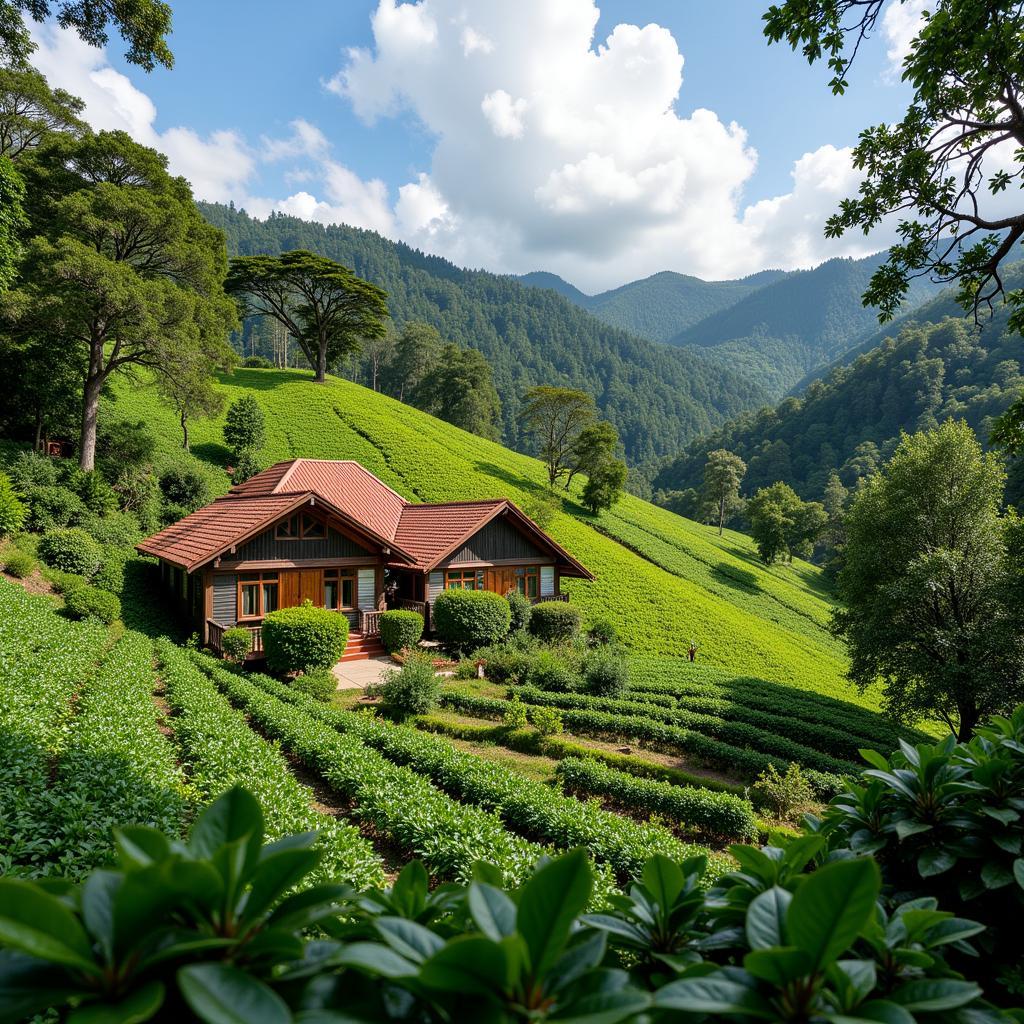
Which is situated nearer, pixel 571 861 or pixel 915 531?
pixel 571 861

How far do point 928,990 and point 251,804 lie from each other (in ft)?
5.94

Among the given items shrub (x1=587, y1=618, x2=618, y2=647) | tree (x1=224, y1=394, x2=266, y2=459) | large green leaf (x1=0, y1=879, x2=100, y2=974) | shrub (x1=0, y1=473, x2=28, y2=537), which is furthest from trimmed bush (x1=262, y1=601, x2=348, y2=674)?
tree (x1=224, y1=394, x2=266, y2=459)

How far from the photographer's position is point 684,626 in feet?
98.5

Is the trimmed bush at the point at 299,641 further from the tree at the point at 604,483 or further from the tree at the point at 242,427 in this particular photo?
the tree at the point at 604,483

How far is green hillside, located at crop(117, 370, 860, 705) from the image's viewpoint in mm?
29672

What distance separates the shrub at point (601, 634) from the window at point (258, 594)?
43.7 ft

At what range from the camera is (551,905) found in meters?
1.38

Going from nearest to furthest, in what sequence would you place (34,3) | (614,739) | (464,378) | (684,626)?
(34,3) → (614,739) → (684,626) → (464,378)

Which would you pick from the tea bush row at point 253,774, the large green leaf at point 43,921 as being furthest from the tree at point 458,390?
the large green leaf at point 43,921

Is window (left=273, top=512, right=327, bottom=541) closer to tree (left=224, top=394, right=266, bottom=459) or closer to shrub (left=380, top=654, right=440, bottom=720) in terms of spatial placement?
shrub (left=380, top=654, right=440, bottom=720)

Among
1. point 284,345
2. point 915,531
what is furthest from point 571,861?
point 284,345

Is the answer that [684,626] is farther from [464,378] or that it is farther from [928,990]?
[464,378]

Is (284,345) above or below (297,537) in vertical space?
above

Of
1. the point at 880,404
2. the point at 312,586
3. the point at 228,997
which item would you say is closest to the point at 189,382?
the point at 312,586
